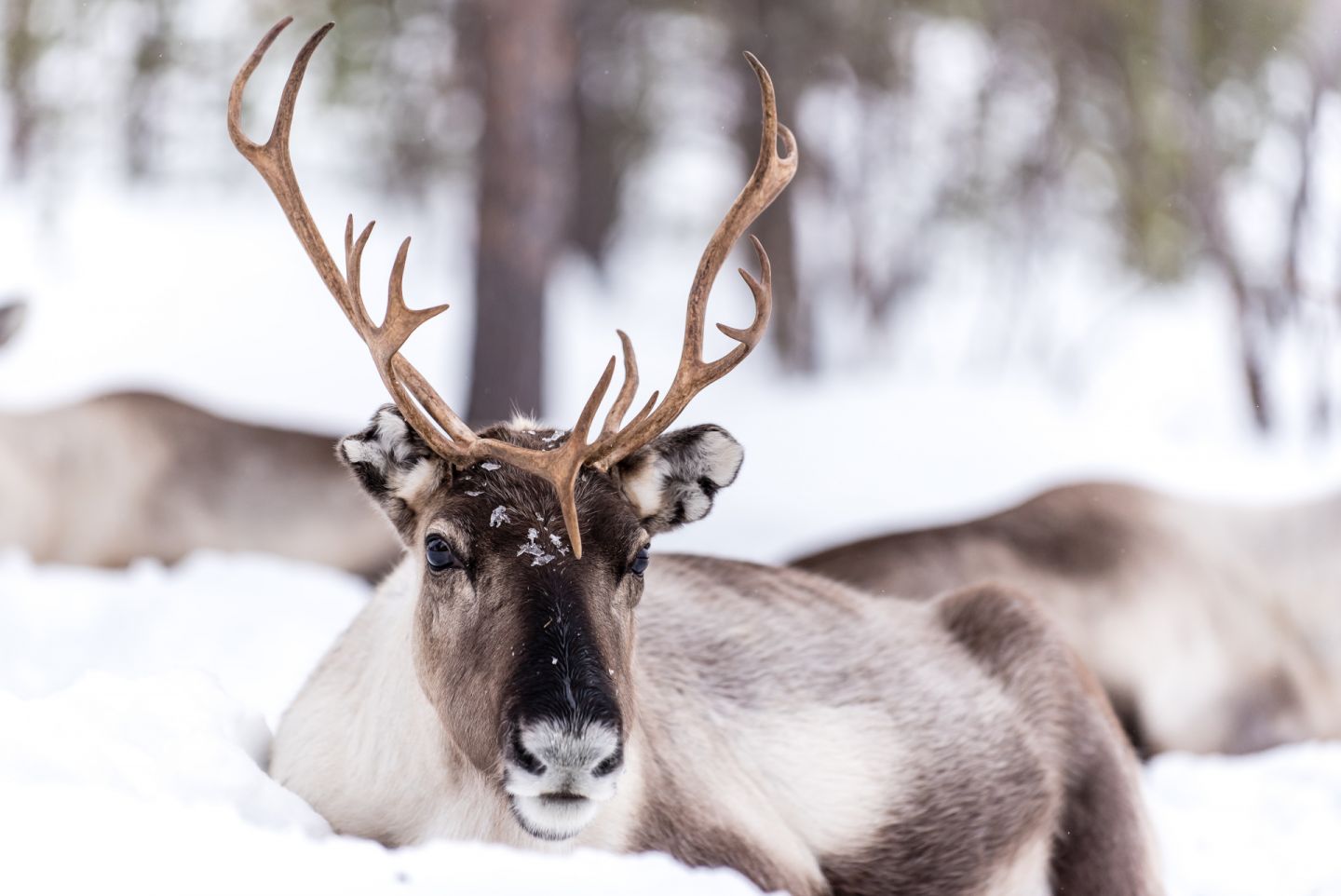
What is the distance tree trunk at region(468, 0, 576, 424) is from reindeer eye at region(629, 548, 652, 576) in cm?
725

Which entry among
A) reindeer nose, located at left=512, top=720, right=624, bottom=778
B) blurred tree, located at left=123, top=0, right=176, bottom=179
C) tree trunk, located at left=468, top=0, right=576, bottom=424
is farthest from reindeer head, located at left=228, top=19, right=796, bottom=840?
blurred tree, located at left=123, top=0, right=176, bottom=179

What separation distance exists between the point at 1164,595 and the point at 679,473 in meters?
4.15

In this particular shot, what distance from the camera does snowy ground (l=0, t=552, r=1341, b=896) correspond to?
288 cm

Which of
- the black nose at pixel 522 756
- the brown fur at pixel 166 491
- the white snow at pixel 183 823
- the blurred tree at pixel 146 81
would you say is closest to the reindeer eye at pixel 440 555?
the black nose at pixel 522 756

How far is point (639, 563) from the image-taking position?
12.3 ft

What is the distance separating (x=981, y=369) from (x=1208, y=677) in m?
13.5

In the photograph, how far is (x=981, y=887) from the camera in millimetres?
4445

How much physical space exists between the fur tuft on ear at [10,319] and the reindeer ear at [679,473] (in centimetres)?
623

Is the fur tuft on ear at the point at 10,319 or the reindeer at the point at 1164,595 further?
the fur tuft on ear at the point at 10,319

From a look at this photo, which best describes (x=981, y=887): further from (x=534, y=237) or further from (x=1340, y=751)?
(x=534, y=237)

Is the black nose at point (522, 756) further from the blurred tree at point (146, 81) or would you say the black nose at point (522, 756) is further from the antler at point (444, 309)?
the blurred tree at point (146, 81)

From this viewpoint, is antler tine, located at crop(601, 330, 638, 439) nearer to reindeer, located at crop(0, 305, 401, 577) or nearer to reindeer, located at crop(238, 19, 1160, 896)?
reindeer, located at crop(238, 19, 1160, 896)

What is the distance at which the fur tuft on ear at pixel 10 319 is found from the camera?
891 cm

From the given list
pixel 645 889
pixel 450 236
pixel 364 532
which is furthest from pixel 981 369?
pixel 645 889
